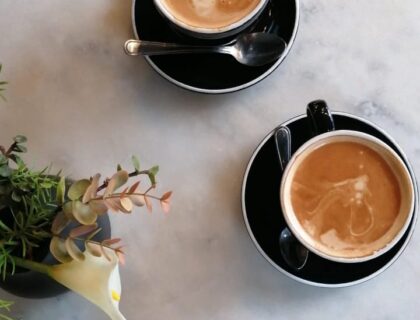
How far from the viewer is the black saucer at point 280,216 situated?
3.43 feet

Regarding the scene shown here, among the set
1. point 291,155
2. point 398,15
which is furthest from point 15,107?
point 398,15

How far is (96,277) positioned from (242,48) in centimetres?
44

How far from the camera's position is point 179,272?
3.59 ft

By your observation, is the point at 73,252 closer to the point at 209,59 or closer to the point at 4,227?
the point at 4,227

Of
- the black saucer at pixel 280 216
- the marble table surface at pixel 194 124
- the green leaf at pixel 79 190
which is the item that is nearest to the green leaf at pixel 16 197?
the green leaf at pixel 79 190

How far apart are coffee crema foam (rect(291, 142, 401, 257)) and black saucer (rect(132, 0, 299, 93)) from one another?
0.17m

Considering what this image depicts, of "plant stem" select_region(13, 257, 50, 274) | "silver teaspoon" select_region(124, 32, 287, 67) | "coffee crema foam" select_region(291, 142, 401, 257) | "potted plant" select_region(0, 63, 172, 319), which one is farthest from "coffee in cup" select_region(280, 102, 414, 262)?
"plant stem" select_region(13, 257, 50, 274)

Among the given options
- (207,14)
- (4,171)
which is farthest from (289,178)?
(4,171)

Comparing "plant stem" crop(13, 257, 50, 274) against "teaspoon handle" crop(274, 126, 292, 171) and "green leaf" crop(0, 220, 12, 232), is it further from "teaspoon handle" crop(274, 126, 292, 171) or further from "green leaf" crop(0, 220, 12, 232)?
"teaspoon handle" crop(274, 126, 292, 171)

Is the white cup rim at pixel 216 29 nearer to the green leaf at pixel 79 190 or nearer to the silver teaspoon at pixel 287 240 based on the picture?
the silver teaspoon at pixel 287 240

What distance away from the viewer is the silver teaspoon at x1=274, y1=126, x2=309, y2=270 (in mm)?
1043

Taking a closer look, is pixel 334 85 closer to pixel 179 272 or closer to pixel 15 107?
pixel 179 272

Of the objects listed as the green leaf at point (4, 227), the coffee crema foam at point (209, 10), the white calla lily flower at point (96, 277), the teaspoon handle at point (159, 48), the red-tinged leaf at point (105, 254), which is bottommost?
the white calla lily flower at point (96, 277)

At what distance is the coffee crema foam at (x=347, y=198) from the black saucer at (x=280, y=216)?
Answer: 1.7 inches
